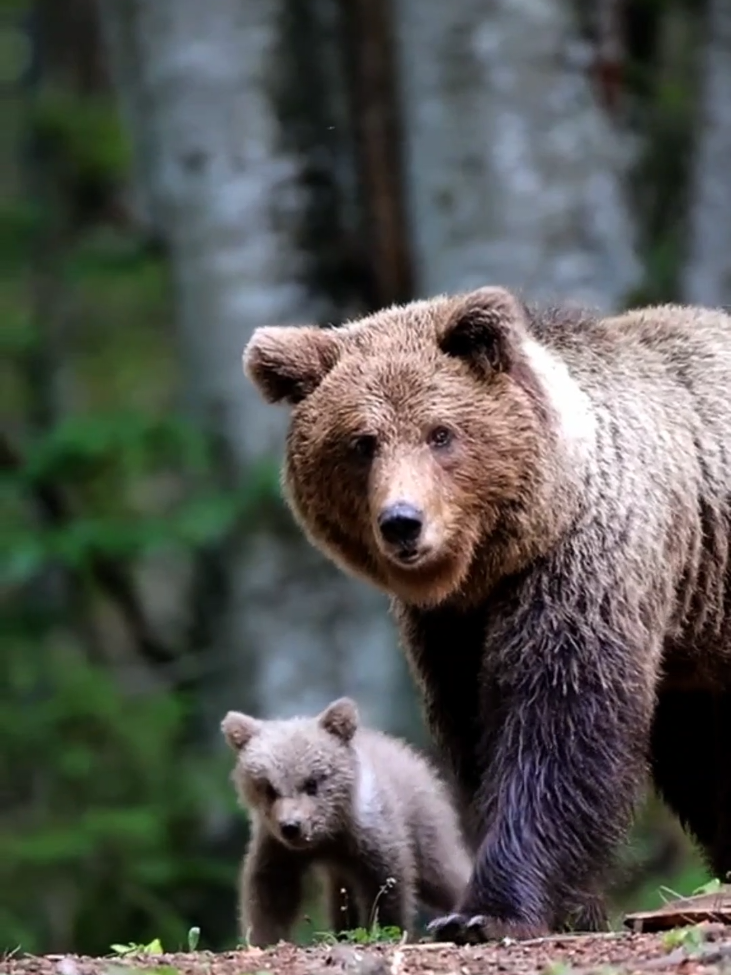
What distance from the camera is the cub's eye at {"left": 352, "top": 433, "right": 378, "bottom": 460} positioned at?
714cm

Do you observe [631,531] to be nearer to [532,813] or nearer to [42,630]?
[532,813]

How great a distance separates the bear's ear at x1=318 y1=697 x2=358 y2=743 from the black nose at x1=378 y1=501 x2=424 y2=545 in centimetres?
205

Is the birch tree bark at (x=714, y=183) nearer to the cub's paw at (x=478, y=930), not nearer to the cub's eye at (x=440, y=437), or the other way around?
the cub's eye at (x=440, y=437)

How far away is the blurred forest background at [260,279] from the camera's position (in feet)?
40.9

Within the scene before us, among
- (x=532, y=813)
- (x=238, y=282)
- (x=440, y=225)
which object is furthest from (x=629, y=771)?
(x=238, y=282)

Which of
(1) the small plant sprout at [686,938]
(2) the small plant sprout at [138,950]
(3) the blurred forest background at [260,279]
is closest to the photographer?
(1) the small plant sprout at [686,938]

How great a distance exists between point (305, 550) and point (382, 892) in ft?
17.8

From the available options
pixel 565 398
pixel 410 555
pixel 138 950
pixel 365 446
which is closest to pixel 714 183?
pixel 565 398

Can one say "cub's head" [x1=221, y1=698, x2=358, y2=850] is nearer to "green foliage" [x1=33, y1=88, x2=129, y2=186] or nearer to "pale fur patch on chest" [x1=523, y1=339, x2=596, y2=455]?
"pale fur patch on chest" [x1=523, y1=339, x2=596, y2=455]

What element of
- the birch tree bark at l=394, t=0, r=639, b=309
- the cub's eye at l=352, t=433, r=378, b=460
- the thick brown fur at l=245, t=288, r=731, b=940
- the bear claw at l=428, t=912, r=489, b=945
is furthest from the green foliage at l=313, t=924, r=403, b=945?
the birch tree bark at l=394, t=0, r=639, b=309

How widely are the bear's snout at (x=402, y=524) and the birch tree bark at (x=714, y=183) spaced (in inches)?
228

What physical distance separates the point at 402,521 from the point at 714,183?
6.26 metres

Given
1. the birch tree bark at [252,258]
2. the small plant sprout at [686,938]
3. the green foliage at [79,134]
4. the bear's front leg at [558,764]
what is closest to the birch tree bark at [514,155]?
the birch tree bark at [252,258]

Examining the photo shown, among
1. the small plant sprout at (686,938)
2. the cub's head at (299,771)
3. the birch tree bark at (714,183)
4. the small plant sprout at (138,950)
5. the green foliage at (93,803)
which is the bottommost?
the green foliage at (93,803)
